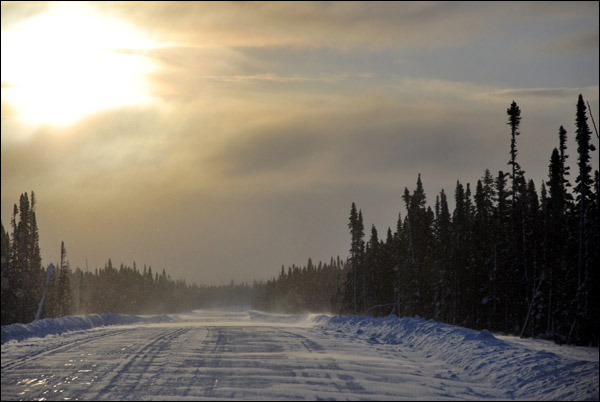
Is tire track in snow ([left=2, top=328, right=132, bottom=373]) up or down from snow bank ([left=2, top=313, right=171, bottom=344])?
up

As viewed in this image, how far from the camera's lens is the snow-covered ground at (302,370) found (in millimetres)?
11328

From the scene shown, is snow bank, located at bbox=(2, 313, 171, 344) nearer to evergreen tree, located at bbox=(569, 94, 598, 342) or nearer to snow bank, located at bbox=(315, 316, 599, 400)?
snow bank, located at bbox=(315, 316, 599, 400)

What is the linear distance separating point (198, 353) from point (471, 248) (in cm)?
4378

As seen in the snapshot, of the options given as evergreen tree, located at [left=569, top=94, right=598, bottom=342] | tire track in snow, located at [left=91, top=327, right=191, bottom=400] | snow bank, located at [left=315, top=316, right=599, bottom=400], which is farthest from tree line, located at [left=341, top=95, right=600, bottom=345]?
tire track in snow, located at [left=91, top=327, right=191, bottom=400]

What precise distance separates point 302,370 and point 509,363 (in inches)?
213

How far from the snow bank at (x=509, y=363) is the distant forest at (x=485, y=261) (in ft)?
45.7

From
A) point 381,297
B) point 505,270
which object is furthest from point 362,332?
point 381,297

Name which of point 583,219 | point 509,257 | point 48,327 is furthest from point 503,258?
point 48,327

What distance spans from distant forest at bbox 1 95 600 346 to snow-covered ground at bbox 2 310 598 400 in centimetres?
705

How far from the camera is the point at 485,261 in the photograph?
5381 centimetres

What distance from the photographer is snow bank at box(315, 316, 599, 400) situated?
36.3 ft

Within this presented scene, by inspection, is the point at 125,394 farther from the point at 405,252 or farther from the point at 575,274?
the point at 405,252

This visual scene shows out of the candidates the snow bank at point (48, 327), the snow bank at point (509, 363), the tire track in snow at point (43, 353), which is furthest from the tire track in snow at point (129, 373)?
the snow bank at point (48, 327)

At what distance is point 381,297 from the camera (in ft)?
276
